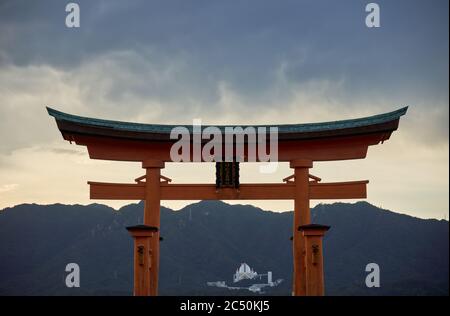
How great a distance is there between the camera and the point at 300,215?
15430 millimetres

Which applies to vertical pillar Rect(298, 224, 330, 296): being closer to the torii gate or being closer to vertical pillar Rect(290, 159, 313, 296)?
the torii gate

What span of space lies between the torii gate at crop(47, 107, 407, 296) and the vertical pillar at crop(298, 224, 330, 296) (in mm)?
1343

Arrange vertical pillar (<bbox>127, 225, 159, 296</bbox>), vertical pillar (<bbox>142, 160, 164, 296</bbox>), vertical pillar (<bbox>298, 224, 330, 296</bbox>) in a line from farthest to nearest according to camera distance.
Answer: vertical pillar (<bbox>142, 160, 164, 296</bbox>) → vertical pillar (<bbox>127, 225, 159, 296</bbox>) → vertical pillar (<bbox>298, 224, 330, 296</bbox>)

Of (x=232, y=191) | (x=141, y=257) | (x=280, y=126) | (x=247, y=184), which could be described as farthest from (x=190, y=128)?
(x=141, y=257)

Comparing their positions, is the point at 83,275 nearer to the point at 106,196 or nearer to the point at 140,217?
the point at 140,217

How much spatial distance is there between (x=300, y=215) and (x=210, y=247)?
88.6 meters

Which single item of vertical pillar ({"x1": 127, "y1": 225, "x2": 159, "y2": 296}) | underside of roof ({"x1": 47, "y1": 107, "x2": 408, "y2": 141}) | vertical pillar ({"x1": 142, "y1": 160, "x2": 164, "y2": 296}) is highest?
underside of roof ({"x1": 47, "y1": 107, "x2": 408, "y2": 141})

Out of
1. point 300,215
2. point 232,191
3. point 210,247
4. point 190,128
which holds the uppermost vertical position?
point 210,247

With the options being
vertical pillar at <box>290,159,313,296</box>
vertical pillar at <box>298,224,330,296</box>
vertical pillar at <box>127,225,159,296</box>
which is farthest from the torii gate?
vertical pillar at <box>298,224,330,296</box>

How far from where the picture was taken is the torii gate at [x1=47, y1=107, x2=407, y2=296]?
15070mm

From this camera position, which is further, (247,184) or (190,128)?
(247,184)

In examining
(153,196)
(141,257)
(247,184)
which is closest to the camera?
(141,257)

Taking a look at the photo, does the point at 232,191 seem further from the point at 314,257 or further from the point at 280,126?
the point at 314,257
